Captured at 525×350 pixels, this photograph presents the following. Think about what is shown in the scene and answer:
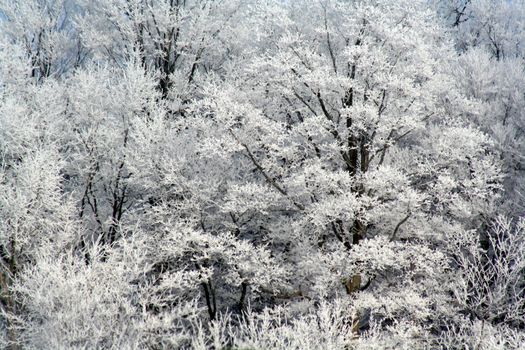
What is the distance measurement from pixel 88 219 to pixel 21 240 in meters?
4.08

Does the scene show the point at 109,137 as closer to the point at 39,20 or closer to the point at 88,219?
the point at 88,219

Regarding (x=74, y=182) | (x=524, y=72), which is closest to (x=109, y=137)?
(x=74, y=182)

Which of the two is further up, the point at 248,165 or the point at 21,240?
the point at 248,165

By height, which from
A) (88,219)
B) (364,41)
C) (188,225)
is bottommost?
(88,219)

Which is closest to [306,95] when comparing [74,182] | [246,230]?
[246,230]

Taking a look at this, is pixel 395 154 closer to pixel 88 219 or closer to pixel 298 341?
pixel 298 341

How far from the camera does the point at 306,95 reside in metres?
19.2

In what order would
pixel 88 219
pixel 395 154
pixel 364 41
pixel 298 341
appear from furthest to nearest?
1. pixel 88 219
2. pixel 395 154
3. pixel 364 41
4. pixel 298 341

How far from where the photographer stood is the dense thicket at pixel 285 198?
51.4 ft

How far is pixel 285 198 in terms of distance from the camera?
18.2 meters

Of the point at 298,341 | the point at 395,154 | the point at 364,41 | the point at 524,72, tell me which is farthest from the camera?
the point at 524,72

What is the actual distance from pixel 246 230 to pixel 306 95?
18.3ft

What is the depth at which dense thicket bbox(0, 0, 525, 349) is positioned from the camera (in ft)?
51.4

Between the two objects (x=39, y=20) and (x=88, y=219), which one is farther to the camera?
(x=39, y=20)
